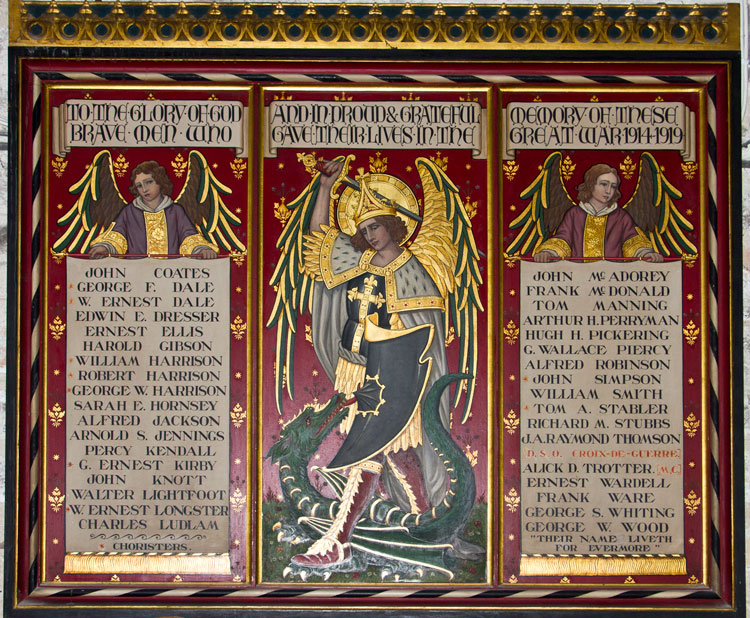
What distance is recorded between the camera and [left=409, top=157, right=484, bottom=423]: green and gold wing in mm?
4852

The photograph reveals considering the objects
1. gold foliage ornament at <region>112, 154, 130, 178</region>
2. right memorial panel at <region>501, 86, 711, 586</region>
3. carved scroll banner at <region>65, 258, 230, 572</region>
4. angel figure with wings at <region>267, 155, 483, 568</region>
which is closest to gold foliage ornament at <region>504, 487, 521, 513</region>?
right memorial panel at <region>501, 86, 711, 586</region>

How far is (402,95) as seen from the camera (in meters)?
4.88

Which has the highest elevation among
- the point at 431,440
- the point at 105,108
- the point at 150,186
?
the point at 105,108

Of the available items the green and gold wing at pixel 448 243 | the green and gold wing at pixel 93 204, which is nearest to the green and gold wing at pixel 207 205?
the green and gold wing at pixel 93 204

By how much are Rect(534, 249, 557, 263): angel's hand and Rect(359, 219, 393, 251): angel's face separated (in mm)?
915

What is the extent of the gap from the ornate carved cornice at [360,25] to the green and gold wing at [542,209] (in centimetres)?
76

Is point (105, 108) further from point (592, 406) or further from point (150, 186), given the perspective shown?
point (592, 406)

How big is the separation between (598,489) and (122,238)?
3.23 meters

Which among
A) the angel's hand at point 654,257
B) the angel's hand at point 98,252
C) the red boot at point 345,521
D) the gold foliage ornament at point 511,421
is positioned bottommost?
the red boot at point 345,521

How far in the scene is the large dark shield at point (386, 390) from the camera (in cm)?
481

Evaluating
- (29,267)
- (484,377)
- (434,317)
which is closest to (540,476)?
(484,377)

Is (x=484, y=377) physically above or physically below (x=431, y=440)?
above

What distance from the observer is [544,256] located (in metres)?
4.83

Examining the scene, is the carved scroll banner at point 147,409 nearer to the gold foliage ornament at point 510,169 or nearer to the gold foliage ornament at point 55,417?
the gold foliage ornament at point 55,417
